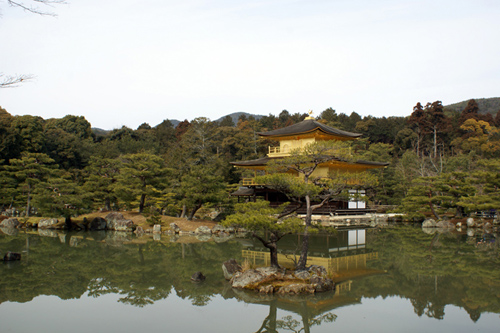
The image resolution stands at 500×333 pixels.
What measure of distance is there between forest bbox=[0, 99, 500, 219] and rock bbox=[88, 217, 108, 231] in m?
0.94

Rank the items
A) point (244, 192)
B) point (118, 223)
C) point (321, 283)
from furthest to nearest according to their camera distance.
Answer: point (244, 192)
point (118, 223)
point (321, 283)

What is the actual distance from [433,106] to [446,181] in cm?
2122

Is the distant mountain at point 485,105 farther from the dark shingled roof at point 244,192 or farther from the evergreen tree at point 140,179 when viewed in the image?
the evergreen tree at point 140,179

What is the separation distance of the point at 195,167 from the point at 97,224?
5577mm

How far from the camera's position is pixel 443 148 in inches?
1556

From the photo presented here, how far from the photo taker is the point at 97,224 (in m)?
19.1

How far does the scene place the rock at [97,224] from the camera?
62.4 ft

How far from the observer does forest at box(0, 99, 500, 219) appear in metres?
19.0

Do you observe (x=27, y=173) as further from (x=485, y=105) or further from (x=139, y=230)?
(x=485, y=105)

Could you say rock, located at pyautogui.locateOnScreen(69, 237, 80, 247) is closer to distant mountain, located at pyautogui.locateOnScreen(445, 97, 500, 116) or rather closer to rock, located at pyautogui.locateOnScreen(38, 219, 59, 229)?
rock, located at pyautogui.locateOnScreen(38, 219, 59, 229)

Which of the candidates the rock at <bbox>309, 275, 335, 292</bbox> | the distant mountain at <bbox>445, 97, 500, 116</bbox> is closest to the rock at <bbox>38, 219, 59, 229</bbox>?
the rock at <bbox>309, 275, 335, 292</bbox>

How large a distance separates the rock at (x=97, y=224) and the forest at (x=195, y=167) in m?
0.94

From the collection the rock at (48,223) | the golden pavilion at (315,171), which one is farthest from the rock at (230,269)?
the rock at (48,223)

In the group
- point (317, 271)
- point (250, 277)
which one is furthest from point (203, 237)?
point (317, 271)
